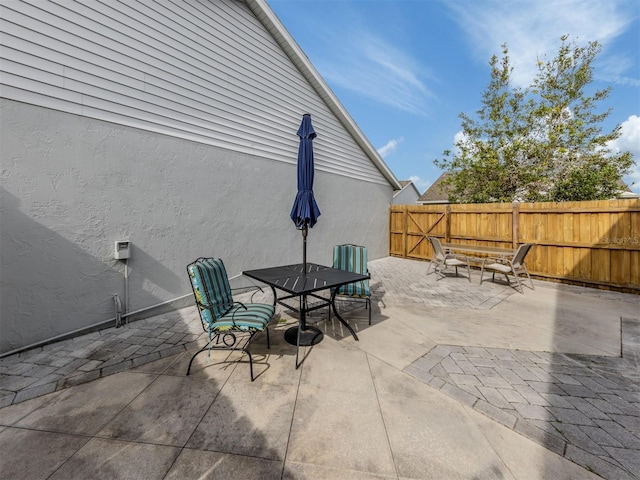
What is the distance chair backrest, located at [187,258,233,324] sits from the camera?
3182 mm

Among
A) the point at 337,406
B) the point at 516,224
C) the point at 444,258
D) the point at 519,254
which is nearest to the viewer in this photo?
the point at 337,406

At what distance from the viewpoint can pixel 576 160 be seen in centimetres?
1249

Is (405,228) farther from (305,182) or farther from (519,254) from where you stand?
(305,182)

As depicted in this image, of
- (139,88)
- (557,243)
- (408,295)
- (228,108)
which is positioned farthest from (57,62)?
(557,243)

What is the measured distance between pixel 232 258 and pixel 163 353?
2.80 m

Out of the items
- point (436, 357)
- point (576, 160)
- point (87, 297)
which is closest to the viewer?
point (436, 357)

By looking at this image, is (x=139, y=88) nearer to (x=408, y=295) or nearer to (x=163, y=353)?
(x=163, y=353)

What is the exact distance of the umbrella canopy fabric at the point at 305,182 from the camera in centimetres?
435

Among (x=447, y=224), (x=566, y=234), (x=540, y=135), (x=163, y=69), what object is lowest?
(x=566, y=234)

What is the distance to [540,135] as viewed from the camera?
43.8 feet

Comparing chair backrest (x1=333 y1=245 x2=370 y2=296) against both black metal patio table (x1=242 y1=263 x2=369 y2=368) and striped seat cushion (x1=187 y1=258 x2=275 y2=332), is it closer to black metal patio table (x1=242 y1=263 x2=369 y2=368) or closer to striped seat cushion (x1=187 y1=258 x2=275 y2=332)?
black metal patio table (x1=242 y1=263 x2=369 y2=368)

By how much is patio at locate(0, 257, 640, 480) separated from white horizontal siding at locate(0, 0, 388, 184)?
3.64 metres

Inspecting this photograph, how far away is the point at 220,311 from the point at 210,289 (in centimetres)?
32

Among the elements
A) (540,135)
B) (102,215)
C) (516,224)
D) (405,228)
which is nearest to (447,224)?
(405,228)
